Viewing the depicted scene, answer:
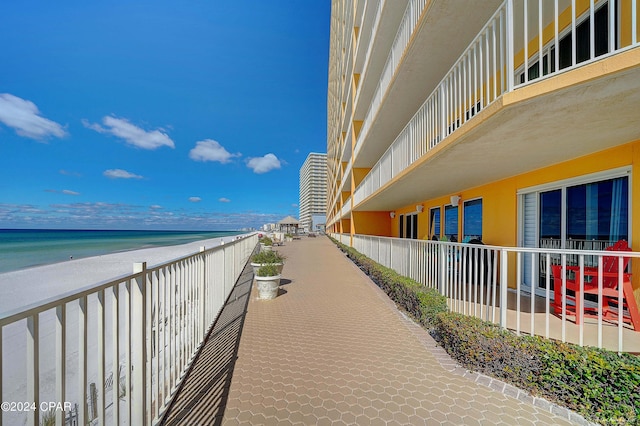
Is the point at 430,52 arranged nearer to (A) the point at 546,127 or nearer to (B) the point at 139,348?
(A) the point at 546,127

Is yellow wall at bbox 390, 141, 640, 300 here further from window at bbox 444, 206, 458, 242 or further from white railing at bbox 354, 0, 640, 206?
white railing at bbox 354, 0, 640, 206

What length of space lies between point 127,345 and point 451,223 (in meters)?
9.74

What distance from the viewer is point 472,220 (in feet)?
27.7

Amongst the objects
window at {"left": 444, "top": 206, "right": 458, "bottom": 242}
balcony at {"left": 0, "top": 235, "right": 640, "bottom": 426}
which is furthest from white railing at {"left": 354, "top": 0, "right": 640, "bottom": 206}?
balcony at {"left": 0, "top": 235, "right": 640, "bottom": 426}

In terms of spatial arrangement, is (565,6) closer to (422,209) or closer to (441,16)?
(441,16)

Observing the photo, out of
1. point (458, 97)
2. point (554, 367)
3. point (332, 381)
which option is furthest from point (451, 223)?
point (332, 381)

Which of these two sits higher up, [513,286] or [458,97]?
[458,97]

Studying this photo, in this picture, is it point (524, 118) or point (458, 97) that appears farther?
point (458, 97)

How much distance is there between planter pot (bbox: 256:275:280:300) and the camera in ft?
21.6

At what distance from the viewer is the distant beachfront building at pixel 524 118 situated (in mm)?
3062

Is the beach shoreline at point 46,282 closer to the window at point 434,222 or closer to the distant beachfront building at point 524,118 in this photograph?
the distant beachfront building at point 524,118

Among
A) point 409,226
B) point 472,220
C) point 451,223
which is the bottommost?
point 409,226

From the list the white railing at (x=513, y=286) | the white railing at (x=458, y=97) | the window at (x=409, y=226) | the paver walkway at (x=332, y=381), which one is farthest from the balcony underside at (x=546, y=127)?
the window at (x=409, y=226)

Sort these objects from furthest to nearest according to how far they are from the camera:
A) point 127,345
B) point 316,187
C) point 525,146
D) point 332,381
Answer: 1. point 316,187
2. point 525,146
3. point 332,381
4. point 127,345
